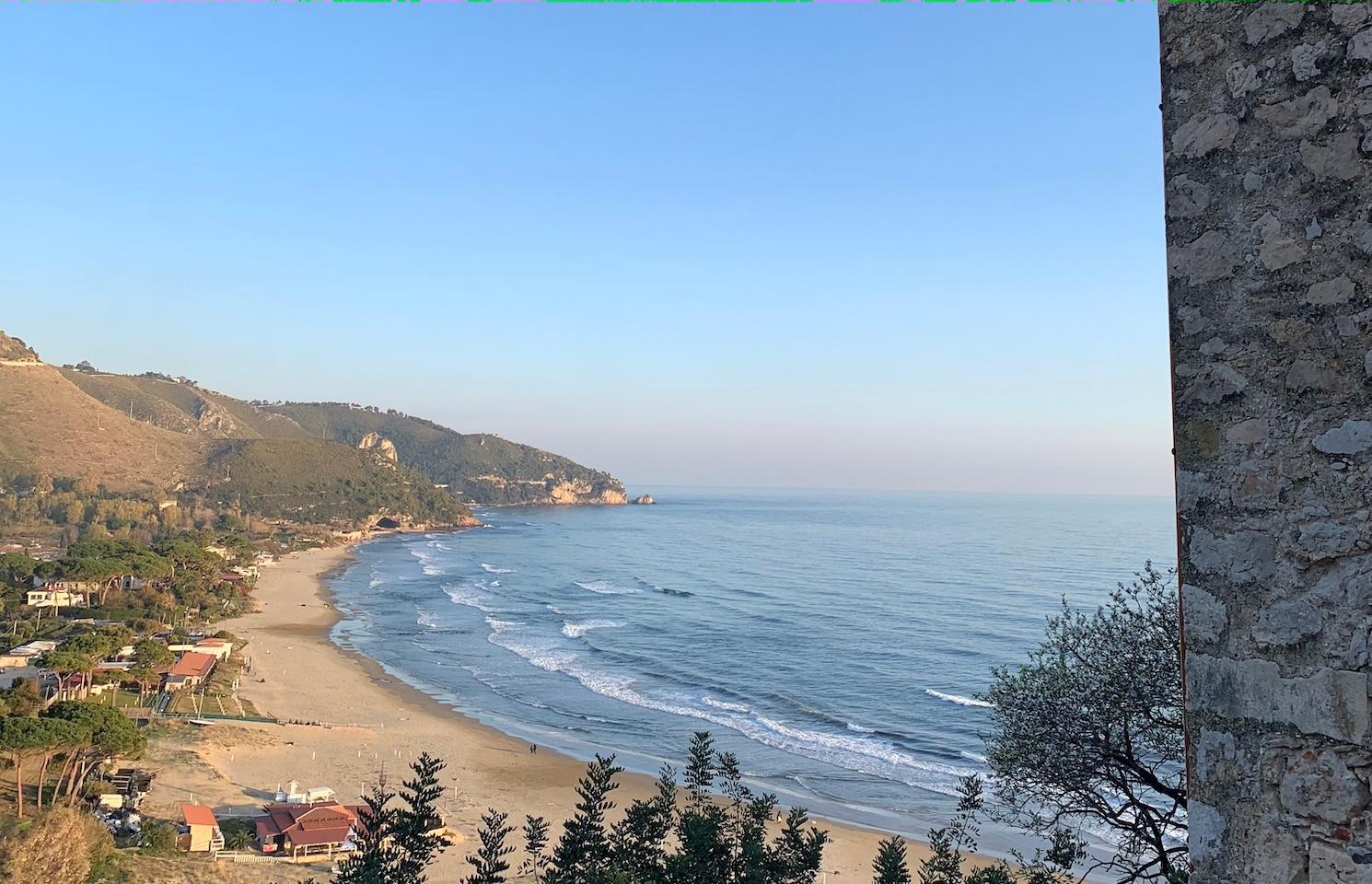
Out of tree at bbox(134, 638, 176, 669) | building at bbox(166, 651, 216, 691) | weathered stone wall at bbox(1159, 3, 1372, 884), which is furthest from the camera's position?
building at bbox(166, 651, 216, 691)

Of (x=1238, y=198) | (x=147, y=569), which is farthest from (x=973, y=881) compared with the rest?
(x=147, y=569)

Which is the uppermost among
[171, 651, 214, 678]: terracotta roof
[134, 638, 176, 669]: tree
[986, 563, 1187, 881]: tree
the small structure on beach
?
[986, 563, 1187, 881]: tree

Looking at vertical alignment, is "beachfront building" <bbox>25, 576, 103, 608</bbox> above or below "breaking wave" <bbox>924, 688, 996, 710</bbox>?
above

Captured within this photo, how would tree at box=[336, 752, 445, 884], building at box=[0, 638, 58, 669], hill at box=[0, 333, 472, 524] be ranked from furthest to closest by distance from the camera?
hill at box=[0, 333, 472, 524], building at box=[0, 638, 58, 669], tree at box=[336, 752, 445, 884]

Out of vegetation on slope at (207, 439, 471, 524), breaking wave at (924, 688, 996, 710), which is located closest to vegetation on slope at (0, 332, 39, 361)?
vegetation on slope at (207, 439, 471, 524)

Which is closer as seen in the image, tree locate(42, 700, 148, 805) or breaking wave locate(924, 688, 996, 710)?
tree locate(42, 700, 148, 805)

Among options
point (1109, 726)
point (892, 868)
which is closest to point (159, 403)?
point (892, 868)

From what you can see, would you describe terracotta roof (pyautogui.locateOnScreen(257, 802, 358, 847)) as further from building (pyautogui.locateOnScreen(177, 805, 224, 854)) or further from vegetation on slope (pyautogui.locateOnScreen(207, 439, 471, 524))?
vegetation on slope (pyautogui.locateOnScreen(207, 439, 471, 524))

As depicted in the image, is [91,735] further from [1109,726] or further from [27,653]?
[1109,726]
